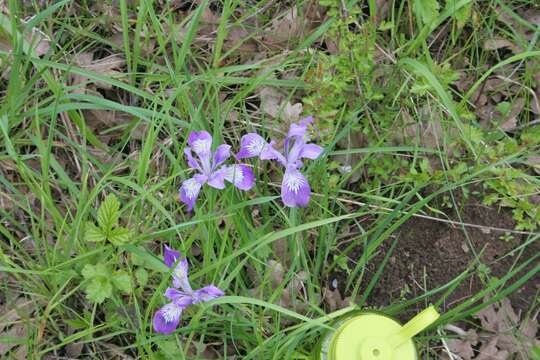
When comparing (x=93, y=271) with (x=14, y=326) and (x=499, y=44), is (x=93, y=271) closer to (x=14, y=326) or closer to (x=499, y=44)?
(x=14, y=326)

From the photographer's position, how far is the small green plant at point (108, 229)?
5.93 ft

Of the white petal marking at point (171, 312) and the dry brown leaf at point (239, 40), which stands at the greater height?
the dry brown leaf at point (239, 40)

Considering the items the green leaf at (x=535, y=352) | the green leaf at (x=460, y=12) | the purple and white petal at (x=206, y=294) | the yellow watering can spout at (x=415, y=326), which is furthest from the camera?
the green leaf at (x=460, y=12)

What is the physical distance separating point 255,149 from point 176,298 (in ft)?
1.73

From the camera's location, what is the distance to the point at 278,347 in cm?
186

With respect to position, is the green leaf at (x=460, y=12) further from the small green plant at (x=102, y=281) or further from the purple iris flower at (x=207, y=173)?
the small green plant at (x=102, y=281)

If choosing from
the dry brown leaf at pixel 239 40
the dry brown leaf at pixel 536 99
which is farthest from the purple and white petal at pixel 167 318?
the dry brown leaf at pixel 536 99

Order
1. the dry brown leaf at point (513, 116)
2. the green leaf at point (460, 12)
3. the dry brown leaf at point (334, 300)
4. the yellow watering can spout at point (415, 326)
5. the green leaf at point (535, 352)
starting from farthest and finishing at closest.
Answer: the dry brown leaf at point (513, 116)
the green leaf at point (460, 12)
the dry brown leaf at point (334, 300)
the green leaf at point (535, 352)
the yellow watering can spout at point (415, 326)

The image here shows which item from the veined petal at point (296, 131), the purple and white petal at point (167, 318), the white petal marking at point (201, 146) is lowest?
the purple and white petal at point (167, 318)

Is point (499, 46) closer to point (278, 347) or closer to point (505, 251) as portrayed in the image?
point (505, 251)

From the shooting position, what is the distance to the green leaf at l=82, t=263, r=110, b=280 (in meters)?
1.82

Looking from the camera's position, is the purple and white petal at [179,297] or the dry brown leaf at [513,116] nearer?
the purple and white petal at [179,297]

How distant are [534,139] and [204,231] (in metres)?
1.20

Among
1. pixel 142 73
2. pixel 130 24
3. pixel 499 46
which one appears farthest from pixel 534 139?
pixel 130 24
